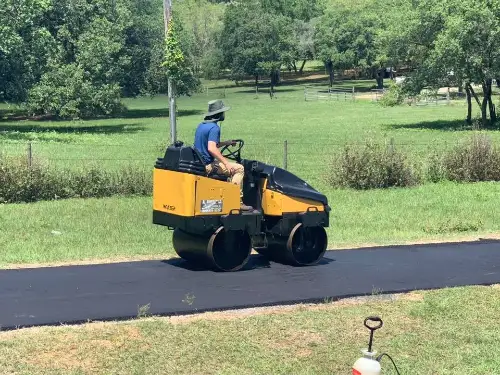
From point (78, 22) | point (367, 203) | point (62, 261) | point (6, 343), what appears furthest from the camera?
point (78, 22)

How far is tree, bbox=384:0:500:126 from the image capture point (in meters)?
37.4

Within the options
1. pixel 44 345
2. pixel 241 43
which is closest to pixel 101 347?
pixel 44 345

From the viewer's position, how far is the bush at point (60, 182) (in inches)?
666

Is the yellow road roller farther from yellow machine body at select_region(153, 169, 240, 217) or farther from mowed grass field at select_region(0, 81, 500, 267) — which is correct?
mowed grass field at select_region(0, 81, 500, 267)

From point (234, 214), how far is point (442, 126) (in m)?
34.3

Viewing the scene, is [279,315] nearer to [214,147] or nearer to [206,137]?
[214,147]

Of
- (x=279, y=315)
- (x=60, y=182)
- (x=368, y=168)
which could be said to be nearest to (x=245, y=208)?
(x=279, y=315)

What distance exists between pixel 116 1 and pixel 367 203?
125ft

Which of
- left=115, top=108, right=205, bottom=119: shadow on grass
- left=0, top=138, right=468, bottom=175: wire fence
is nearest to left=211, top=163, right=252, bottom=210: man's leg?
Answer: left=0, top=138, right=468, bottom=175: wire fence

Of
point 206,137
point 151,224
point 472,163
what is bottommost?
point 151,224

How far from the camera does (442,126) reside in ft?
140

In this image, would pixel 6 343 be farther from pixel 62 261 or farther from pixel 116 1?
pixel 116 1

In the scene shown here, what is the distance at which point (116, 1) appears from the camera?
51719 millimetres

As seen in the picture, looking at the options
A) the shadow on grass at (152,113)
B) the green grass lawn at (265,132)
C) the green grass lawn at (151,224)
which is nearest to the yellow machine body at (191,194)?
the green grass lawn at (151,224)
